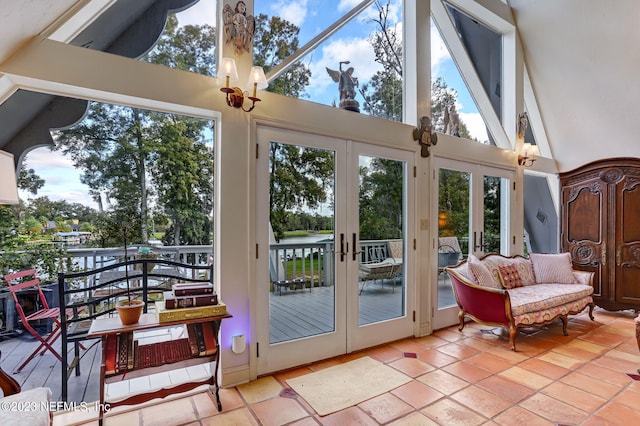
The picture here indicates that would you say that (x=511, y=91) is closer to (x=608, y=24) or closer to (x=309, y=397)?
(x=608, y=24)

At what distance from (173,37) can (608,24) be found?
4.91m

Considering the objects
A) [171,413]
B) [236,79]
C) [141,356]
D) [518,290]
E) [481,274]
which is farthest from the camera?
[518,290]

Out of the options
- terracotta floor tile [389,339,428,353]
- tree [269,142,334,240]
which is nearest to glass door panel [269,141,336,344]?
tree [269,142,334,240]

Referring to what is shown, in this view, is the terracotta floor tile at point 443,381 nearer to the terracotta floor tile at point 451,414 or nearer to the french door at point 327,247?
the terracotta floor tile at point 451,414

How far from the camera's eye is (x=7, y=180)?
1.60m

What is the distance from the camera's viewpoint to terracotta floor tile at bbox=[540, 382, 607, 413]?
235 centimetres

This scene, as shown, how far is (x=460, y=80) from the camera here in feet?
15.3

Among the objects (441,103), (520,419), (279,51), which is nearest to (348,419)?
(520,419)

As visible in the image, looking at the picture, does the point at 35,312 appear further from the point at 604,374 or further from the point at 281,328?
the point at 604,374

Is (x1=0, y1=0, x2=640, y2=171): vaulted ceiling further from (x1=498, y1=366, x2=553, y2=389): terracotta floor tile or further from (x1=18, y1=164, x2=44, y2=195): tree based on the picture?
(x1=18, y1=164, x2=44, y2=195): tree

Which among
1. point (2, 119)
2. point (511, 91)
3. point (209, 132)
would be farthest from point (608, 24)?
point (2, 119)

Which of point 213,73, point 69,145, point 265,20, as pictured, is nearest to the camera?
point 69,145

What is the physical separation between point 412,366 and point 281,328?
124cm

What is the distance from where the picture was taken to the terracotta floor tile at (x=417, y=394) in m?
2.40
